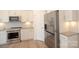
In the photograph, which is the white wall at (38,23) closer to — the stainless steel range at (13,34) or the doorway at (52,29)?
the doorway at (52,29)

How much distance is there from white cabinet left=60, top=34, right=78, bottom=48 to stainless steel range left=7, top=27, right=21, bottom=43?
688mm

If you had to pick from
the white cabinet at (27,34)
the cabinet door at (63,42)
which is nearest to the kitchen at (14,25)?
the white cabinet at (27,34)

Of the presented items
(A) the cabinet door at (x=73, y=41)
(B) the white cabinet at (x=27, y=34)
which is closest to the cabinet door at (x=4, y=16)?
(B) the white cabinet at (x=27, y=34)

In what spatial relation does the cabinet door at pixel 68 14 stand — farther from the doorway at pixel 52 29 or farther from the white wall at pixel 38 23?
the white wall at pixel 38 23

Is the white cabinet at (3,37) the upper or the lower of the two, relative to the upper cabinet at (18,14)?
lower

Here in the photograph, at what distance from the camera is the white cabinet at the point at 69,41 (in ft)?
5.79

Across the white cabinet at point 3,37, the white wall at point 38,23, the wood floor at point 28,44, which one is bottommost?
the wood floor at point 28,44

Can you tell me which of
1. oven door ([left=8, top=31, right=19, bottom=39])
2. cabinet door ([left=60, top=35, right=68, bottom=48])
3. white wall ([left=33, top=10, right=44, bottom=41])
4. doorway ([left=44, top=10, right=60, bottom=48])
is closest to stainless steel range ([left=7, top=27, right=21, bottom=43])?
oven door ([left=8, top=31, right=19, bottom=39])

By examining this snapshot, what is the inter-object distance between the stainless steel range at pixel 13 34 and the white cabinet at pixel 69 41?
0.69 m

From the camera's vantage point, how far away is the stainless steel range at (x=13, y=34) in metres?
1.79

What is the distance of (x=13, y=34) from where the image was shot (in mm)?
1828

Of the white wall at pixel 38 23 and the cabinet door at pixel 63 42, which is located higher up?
the white wall at pixel 38 23
